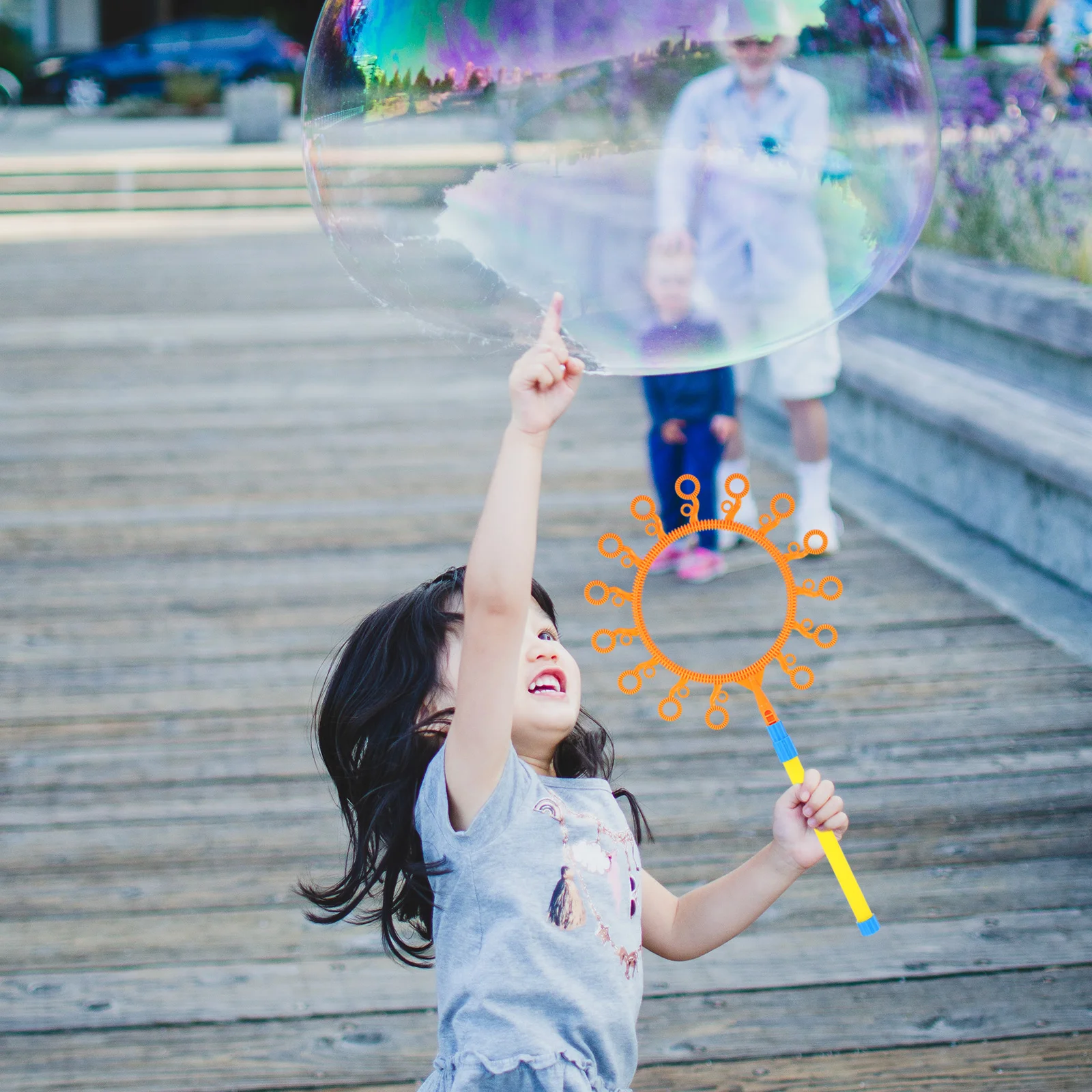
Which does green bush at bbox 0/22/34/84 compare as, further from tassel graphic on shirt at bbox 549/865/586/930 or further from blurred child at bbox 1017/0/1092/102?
tassel graphic on shirt at bbox 549/865/586/930

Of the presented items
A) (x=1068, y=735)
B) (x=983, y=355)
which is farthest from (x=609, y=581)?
(x=983, y=355)

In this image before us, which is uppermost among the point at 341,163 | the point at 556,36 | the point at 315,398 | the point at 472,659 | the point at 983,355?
the point at 556,36

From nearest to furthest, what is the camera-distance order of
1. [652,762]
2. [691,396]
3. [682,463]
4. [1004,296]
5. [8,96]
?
1. [652,762]
2. [691,396]
3. [682,463]
4. [1004,296]
5. [8,96]

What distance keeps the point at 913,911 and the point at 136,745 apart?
5.49 feet

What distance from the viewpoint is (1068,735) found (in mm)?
3039

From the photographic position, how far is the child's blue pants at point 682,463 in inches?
160

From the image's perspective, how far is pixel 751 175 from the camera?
212cm

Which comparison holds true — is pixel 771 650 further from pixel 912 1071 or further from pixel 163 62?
pixel 163 62

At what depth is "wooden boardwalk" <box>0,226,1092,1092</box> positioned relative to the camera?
2.14 metres

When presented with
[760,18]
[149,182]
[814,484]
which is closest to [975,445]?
[814,484]

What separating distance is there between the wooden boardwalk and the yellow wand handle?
2.32ft

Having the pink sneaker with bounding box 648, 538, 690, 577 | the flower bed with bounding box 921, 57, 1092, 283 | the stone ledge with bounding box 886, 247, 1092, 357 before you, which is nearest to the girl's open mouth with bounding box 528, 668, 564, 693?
the pink sneaker with bounding box 648, 538, 690, 577

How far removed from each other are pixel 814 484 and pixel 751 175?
2207mm

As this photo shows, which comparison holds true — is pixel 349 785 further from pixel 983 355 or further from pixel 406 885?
pixel 983 355
